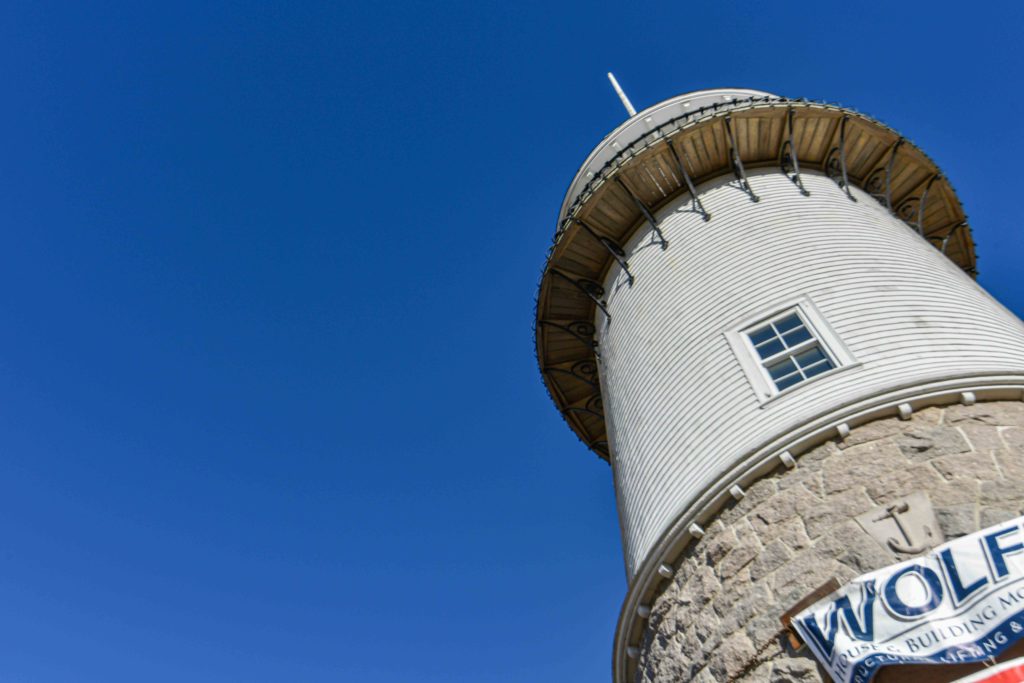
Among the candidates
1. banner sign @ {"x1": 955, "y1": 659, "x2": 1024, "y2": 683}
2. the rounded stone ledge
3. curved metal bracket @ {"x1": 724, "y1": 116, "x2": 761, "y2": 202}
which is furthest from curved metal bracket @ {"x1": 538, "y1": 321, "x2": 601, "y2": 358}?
banner sign @ {"x1": 955, "y1": 659, "x2": 1024, "y2": 683}

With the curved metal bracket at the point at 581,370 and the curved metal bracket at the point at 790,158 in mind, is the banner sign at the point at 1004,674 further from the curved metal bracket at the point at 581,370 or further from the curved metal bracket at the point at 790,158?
the curved metal bracket at the point at 581,370

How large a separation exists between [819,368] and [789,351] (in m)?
0.47

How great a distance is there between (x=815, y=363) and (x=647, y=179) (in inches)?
226

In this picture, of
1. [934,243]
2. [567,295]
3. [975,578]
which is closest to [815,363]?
[975,578]

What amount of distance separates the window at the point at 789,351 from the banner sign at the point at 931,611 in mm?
3243

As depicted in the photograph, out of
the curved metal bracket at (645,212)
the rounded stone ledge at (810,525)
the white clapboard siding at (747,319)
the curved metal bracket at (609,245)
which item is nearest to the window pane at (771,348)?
the white clapboard siding at (747,319)

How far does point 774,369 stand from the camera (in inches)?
405

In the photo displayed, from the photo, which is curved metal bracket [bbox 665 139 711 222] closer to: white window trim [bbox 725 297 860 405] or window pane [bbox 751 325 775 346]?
white window trim [bbox 725 297 860 405]

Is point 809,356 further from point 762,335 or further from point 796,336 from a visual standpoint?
point 762,335

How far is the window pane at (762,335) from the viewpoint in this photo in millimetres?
10750

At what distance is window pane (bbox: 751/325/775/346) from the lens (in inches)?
423

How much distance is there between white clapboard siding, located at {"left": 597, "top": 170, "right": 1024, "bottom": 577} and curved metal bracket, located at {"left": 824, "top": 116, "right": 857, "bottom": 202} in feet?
0.71

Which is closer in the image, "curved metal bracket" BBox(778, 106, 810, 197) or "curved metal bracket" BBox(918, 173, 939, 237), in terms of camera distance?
"curved metal bracket" BBox(778, 106, 810, 197)

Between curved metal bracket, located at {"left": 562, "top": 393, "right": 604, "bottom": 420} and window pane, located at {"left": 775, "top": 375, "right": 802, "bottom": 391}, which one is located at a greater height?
curved metal bracket, located at {"left": 562, "top": 393, "right": 604, "bottom": 420}
